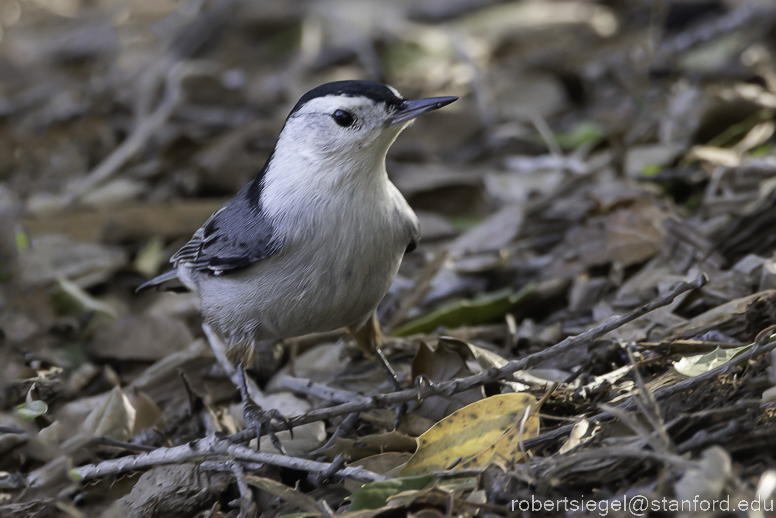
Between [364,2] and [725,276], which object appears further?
[364,2]

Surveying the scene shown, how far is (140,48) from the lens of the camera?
7.91m

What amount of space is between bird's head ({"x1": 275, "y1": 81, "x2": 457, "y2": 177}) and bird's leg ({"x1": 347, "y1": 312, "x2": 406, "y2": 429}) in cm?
82

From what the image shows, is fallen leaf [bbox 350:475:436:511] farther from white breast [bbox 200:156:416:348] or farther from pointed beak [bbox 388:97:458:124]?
pointed beak [bbox 388:97:458:124]

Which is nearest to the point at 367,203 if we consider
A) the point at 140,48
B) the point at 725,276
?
the point at 725,276

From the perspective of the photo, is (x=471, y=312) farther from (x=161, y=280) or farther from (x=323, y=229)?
(x=161, y=280)

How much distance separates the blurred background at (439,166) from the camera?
396 cm

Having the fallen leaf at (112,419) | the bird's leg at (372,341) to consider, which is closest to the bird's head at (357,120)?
the bird's leg at (372,341)

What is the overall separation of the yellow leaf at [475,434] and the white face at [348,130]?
1242mm

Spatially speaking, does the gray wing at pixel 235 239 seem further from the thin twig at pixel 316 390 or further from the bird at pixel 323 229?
the thin twig at pixel 316 390

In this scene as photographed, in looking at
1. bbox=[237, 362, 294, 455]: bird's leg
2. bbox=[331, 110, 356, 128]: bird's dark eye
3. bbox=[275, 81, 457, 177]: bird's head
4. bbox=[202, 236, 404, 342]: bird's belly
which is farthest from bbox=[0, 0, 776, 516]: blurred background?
bbox=[331, 110, 356, 128]: bird's dark eye

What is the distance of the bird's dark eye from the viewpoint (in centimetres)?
333

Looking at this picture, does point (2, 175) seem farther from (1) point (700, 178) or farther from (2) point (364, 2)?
(1) point (700, 178)

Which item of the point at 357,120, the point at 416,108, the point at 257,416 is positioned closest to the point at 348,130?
the point at 357,120

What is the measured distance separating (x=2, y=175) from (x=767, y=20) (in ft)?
20.6
